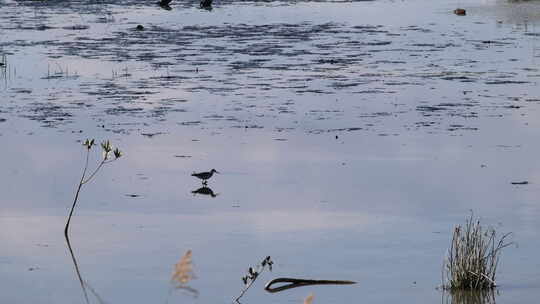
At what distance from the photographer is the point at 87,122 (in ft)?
49.1

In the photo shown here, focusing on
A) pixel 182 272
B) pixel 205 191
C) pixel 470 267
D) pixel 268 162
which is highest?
pixel 268 162

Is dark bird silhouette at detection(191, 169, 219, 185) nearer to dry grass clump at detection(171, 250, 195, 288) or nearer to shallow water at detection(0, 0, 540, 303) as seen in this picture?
shallow water at detection(0, 0, 540, 303)

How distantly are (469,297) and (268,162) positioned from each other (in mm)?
4926

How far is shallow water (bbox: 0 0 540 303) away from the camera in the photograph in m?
8.45

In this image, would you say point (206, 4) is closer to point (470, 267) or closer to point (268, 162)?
point (268, 162)

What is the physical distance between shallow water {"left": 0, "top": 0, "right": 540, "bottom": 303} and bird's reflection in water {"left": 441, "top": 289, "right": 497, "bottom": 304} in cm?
7

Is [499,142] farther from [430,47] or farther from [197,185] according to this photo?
[430,47]

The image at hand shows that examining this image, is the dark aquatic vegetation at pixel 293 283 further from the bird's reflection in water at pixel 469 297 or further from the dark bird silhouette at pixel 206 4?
the dark bird silhouette at pixel 206 4

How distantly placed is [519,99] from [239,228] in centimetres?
768

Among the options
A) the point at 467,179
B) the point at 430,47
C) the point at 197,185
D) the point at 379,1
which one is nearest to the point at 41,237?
the point at 197,185

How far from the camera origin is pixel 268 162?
40.8ft

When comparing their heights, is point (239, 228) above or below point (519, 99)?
below

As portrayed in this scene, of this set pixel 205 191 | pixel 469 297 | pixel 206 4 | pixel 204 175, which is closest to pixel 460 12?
pixel 206 4

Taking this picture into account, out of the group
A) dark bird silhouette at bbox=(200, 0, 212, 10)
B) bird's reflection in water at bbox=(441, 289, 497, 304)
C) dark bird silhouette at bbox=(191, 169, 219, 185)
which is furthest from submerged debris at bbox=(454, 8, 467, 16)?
bird's reflection in water at bbox=(441, 289, 497, 304)
